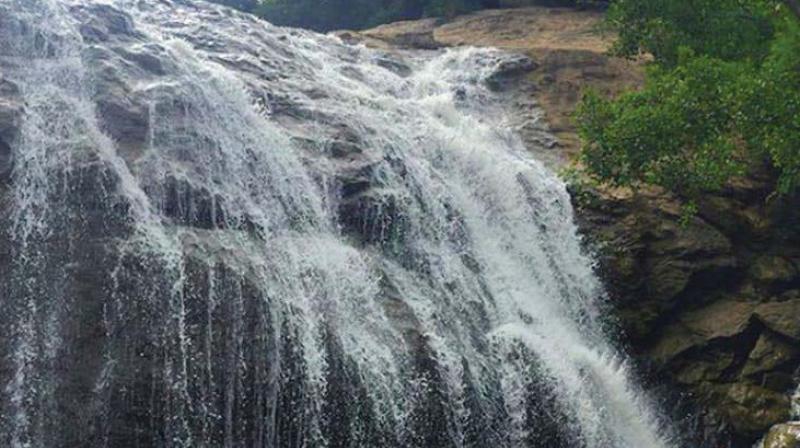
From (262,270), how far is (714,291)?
821 centimetres

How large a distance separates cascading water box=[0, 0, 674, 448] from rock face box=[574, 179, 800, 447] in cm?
74

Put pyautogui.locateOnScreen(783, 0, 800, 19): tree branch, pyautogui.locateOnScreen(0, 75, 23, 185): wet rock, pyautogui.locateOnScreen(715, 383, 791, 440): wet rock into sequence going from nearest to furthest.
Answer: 1. pyautogui.locateOnScreen(0, 75, 23, 185): wet rock
2. pyautogui.locateOnScreen(715, 383, 791, 440): wet rock
3. pyautogui.locateOnScreen(783, 0, 800, 19): tree branch

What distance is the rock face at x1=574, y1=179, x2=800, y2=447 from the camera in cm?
1398

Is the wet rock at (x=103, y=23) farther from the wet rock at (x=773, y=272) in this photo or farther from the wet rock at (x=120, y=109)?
the wet rock at (x=773, y=272)

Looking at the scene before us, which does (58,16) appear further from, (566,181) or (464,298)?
(566,181)

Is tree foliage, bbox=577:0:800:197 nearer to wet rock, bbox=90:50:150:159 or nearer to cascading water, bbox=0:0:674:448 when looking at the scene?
cascading water, bbox=0:0:674:448

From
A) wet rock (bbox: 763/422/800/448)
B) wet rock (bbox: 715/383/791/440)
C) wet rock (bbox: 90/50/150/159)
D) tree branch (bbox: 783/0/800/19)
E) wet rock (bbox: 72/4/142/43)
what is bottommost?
wet rock (bbox: 715/383/791/440)

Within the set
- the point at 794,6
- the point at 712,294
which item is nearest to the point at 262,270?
the point at 712,294

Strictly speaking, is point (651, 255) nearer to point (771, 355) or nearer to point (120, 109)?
point (771, 355)

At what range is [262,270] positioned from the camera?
1149cm

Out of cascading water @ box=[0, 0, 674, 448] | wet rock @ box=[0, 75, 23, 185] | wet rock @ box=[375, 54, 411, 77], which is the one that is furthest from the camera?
A: wet rock @ box=[375, 54, 411, 77]

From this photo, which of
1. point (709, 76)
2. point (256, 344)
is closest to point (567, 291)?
point (709, 76)

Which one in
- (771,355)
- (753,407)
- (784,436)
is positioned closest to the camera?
(784,436)

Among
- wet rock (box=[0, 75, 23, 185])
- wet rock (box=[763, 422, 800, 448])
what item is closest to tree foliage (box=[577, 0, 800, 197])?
wet rock (box=[763, 422, 800, 448])
